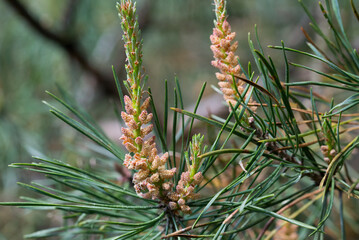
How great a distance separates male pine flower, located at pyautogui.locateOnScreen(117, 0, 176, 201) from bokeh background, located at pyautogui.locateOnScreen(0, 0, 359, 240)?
1.82 feet

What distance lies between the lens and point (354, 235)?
967mm

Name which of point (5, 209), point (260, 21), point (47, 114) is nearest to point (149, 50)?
point (260, 21)

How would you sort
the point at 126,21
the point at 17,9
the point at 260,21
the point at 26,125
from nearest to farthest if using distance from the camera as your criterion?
the point at 126,21, the point at 17,9, the point at 26,125, the point at 260,21

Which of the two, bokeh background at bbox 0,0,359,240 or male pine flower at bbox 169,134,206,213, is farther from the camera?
bokeh background at bbox 0,0,359,240

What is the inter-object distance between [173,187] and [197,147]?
0.19 ft

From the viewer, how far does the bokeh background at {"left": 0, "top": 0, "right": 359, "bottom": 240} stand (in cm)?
109

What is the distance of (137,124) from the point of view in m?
0.29

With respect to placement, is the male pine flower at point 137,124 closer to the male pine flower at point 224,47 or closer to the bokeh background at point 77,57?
the male pine flower at point 224,47

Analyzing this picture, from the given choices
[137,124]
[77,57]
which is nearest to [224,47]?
[137,124]

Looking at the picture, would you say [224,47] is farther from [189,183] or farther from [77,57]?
[77,57]

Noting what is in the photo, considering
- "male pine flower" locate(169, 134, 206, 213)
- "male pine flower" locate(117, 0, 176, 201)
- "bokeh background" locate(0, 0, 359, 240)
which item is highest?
"bokeh background" locate(0, 0, 359, 240)

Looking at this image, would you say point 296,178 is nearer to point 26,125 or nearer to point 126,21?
point 126,21

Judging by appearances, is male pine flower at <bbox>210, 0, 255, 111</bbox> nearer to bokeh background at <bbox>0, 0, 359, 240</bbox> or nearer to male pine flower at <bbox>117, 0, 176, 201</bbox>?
male pine flower at <bbox>117, 0, 176, 201</bbox>

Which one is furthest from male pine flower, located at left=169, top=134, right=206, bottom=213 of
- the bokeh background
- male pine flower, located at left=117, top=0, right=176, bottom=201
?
the bokeh background
